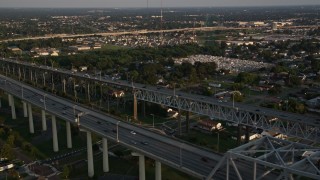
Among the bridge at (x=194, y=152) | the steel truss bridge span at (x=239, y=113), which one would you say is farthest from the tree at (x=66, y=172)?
the steel truss bridge span at (x=239, y=113)

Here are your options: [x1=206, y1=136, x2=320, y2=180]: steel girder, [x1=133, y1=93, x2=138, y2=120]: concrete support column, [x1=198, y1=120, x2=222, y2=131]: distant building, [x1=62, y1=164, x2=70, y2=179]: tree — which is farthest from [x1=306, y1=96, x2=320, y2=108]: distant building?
[x1=62, y1=164, x2=70, y2=179]: tree

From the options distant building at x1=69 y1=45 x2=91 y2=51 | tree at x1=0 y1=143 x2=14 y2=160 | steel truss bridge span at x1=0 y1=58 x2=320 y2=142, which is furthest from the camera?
distant building at x1=69 y1=45 x2=91 y2=51

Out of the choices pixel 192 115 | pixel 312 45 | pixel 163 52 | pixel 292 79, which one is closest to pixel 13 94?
pixel 192 115

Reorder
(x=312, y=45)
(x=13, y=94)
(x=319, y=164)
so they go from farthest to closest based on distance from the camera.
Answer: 1. (x=312, y=45)
2. (x=13, y=94)
3. (x=319, y=164)

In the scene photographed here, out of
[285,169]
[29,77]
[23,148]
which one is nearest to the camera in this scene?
[285,169]

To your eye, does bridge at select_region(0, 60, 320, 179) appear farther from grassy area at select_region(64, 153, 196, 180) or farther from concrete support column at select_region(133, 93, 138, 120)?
concrete support column at select_region(133, 93, 138, 120)

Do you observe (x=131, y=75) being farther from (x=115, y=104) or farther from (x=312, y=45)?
(x=312, y=45)

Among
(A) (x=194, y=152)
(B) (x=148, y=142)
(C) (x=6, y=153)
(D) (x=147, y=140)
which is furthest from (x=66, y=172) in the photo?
(A) (x=194, y=152)

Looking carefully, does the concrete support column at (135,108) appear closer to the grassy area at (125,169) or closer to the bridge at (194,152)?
the bridge at (194,152)

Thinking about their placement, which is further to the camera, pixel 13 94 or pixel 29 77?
pixel 29 77
